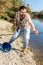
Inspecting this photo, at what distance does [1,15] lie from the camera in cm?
2350

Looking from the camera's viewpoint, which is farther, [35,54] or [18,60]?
[35,54]

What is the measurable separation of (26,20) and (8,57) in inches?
50.3

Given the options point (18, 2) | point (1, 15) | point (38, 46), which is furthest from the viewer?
point (18, 2)

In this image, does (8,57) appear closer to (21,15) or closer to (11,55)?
(11,55)

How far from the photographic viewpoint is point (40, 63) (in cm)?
987

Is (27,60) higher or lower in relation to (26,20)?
lower

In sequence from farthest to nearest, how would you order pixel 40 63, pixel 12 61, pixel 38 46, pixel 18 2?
pixel 18 2
pixel 38 46
pixel 40 63
pixel 12 61

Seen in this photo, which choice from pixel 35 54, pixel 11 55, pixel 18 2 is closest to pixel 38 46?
pixel 35 54

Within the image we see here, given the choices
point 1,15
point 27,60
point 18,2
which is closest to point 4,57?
point 27,60

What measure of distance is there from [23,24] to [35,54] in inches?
102

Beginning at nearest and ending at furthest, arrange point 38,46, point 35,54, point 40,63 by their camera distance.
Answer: point 40,63 < point 35,54 < point 38,46

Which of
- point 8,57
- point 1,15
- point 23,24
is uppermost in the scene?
point 23,24

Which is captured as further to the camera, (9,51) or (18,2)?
(18,2)

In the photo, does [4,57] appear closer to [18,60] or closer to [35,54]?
[18,60]
